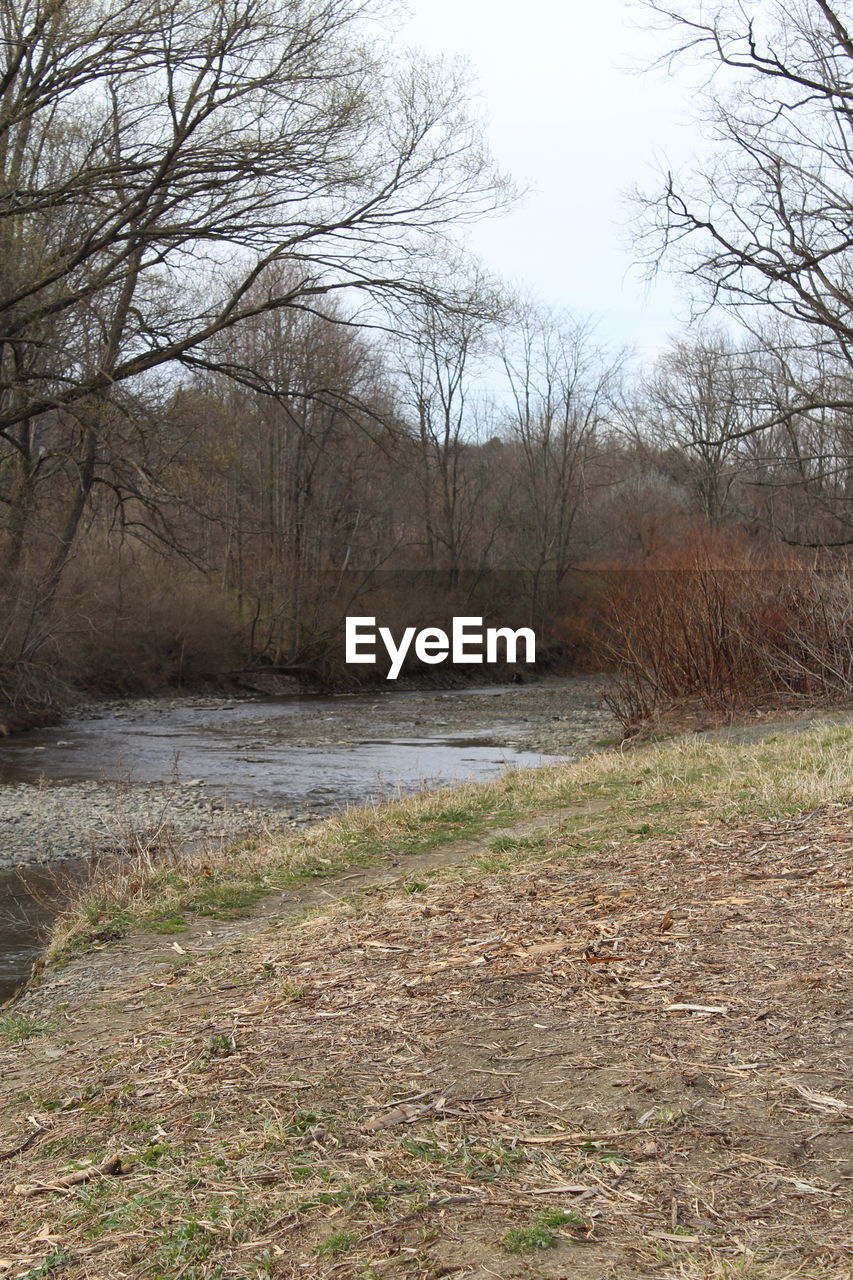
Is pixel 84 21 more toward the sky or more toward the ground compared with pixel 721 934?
more toward the sky

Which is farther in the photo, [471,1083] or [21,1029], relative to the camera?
[21,1029]

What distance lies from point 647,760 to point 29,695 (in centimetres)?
1490

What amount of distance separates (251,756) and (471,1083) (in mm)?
15407

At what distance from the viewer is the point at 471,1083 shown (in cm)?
364

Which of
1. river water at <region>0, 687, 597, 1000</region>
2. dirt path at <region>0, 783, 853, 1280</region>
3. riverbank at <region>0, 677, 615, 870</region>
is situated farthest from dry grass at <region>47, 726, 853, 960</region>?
dirt path at <region>0, 783, 853, 1280</region>

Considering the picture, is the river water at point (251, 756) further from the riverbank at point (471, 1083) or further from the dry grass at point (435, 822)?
the riverbank at point (471, 1083)

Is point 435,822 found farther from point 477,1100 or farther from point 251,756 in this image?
point 251,756

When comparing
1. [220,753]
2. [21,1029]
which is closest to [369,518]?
[220,753]

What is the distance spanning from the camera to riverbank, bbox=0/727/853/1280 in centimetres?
285

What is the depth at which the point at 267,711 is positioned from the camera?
2756 centimetres

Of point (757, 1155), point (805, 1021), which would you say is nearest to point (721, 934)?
point (805, 1021)

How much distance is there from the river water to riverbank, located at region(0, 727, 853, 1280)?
2.41m

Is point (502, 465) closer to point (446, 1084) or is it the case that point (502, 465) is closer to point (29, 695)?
point (29, 695)

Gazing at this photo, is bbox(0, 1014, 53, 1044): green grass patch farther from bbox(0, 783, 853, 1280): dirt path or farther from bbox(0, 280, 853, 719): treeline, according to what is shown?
bbox(0, 280, 853, 719): treeline
